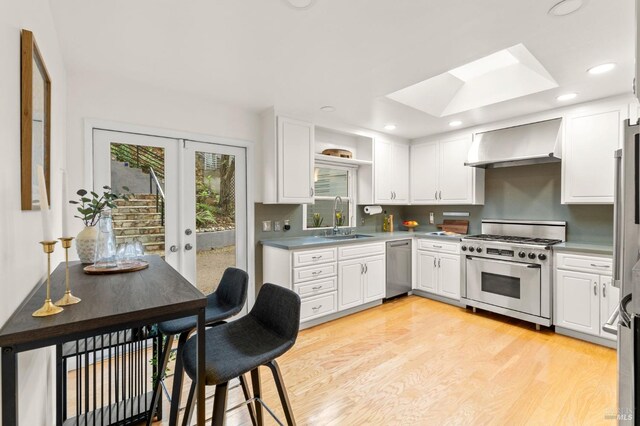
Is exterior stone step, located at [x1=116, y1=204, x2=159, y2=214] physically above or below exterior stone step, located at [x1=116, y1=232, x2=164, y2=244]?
above

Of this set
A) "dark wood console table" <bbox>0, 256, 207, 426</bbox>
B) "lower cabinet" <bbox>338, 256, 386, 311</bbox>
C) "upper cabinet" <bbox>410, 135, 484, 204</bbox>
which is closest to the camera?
"dark wood console table" <bbox>0, 256, 207, 426</bbox>

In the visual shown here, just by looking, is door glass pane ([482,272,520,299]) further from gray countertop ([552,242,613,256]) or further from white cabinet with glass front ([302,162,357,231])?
white cabinet with glass front ([302,162,357,231])

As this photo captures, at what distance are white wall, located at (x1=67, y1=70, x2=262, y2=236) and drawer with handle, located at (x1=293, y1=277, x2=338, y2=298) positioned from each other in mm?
1221

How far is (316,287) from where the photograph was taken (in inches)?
132

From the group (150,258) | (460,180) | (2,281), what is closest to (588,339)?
(460,180)

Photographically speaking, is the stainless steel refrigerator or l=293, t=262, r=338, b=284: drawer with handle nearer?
the stainless steel refrigerator

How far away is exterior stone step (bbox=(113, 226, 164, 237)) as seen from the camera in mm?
2682

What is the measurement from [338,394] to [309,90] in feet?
8.30

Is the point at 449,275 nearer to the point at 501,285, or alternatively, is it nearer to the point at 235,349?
the point at 501,285

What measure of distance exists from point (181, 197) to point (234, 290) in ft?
5.18

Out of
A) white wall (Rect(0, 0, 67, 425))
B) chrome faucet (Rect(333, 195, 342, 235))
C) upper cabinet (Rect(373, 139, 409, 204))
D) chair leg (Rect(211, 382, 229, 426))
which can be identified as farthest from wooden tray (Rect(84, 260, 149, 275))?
upper cabinet (Rect(373, 139, 409, 204))

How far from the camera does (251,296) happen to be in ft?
11.3

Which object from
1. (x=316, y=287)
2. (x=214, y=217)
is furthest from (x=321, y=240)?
(x=214, y=217)

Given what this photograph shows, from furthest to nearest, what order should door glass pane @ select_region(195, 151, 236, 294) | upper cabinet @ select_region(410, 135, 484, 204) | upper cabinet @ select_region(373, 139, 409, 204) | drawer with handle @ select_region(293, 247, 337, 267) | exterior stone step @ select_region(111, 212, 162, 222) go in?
upper cabinet @ select_region(373, 139, 409, 204)
upper cabinet @ select_region(410, 135, 484, 204)
drawer with handle @ select_region(293, 247, 337, 267)
door glass pane @ select_region(195, 151, 236, 294)
exterior stone step @ select_region(111, 212, 162, 222)
